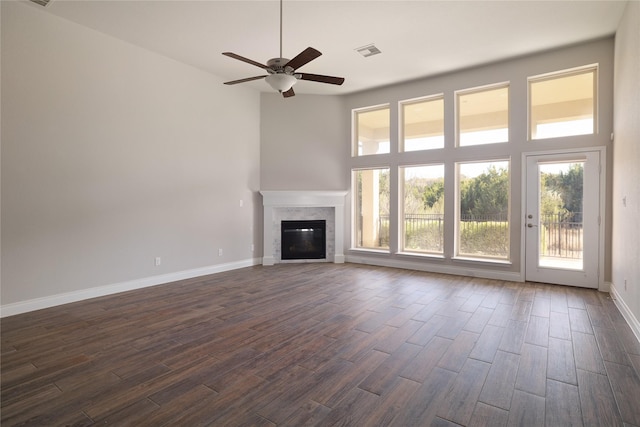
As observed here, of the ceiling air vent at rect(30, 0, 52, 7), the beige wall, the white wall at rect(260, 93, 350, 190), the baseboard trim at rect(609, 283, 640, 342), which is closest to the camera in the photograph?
the baseboard trim at rect(609, 283, 640, 342)

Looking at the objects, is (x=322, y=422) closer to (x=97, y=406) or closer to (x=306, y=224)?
(x=97, y=406)

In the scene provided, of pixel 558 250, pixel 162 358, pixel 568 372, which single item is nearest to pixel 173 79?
pixel 162 358

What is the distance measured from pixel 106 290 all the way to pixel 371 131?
5549 mm

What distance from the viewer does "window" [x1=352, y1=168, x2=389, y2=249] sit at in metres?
6.85

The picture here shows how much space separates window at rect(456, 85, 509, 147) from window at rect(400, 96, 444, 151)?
14.0 inches

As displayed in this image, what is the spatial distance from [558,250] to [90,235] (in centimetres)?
682

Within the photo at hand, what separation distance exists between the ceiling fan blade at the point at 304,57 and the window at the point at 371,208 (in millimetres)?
3985

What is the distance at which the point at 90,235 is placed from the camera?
4.39m

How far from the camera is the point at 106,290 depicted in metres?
4.56

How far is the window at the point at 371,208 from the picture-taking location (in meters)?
6.85

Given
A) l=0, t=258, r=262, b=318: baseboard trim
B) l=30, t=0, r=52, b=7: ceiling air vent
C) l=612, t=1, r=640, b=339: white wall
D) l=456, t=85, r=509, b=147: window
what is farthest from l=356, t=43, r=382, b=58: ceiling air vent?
l=0, t=258, r=262, b=318: baseboard trim

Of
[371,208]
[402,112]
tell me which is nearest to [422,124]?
[402,112]

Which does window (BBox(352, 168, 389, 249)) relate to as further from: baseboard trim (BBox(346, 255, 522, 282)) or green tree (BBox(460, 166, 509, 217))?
green tree (BBox(460, 166, 509, 217))

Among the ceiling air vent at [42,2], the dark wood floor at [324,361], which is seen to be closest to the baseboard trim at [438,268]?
the dark wood floor at [324,361]
